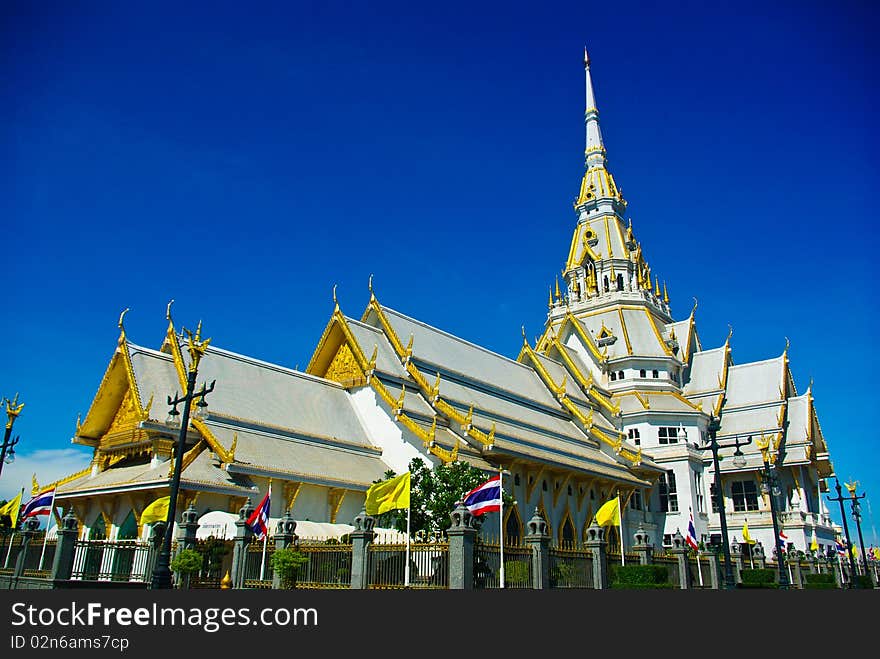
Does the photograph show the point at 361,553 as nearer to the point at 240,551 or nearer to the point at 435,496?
the point at 240,551

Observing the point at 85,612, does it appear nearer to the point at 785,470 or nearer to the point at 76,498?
the point at 76,498

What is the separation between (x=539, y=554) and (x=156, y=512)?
441 inches

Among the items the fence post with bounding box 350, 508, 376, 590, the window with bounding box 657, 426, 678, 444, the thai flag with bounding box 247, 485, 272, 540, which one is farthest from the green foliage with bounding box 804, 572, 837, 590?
the thai flag with bounding box 247, 485, 272, 540

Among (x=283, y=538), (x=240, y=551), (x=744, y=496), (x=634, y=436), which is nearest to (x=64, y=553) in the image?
(x=240, y=551)

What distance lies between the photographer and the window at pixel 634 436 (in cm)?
4389

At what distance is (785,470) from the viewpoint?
44.4 metres

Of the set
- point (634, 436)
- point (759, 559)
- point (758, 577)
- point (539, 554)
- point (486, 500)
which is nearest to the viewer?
point (486, 500)

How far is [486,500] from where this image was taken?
17.2m

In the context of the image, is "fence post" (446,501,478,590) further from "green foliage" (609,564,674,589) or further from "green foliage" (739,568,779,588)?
"green foliage" (739,568,779,588)

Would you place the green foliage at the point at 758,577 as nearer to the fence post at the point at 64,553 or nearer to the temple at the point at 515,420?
the temple at the point at 515,420

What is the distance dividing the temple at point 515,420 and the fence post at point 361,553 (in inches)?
275

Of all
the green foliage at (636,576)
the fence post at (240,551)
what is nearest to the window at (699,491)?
the green foliage at (636,576)

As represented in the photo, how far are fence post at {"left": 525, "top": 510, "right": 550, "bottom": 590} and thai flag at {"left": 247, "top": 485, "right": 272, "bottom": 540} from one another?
6.86 m

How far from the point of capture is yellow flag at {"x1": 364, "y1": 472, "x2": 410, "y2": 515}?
17750 mm
